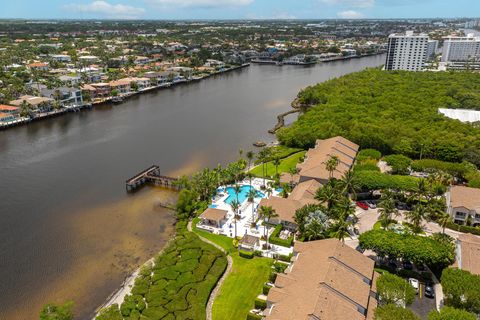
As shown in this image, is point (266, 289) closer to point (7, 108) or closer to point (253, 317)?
point (253, 317)

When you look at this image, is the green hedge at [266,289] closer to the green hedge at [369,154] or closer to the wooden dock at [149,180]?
the wooden dock at [149,180]

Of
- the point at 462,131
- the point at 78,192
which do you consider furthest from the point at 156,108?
the point at 462,131

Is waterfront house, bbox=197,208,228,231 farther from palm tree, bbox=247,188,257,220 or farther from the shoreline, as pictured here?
the shoreline

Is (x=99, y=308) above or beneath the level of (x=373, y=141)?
beneath

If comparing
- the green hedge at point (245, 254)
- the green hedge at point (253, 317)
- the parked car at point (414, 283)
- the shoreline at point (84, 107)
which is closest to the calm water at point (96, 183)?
the shoreline at point (84, 107)

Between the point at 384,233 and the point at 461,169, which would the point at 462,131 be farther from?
the point at 384,233

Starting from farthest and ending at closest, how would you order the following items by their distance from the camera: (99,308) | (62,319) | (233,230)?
(233,230)
(99,308)
(62,319)

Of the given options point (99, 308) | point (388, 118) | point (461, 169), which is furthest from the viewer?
point (388, 118)


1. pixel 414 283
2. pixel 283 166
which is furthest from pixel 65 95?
pixel 414 283

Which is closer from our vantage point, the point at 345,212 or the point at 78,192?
the point at 345,212
